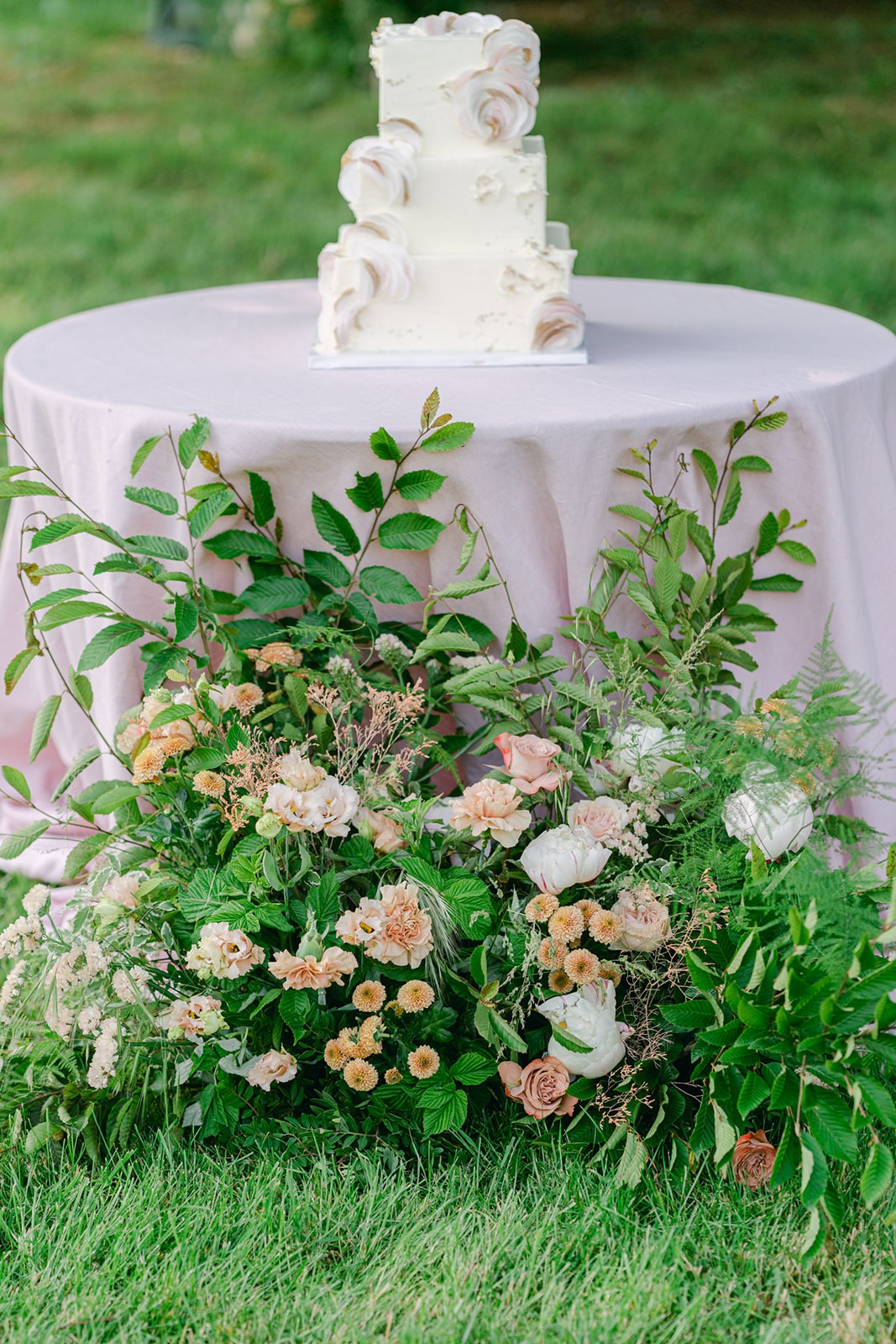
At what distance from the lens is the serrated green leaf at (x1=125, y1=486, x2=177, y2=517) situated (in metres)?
1.57

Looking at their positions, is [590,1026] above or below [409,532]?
below

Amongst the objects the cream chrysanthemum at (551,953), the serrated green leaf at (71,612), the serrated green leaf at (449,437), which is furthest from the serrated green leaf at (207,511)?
the cream chrysanthemum at (551,953)

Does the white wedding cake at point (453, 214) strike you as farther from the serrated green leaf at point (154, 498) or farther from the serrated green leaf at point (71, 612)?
the serrated green leaf at point (71, 612)

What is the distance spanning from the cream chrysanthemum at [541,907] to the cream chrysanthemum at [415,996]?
129 millimetres

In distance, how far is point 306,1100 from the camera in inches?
60.2

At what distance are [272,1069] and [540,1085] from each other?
0.92 ft

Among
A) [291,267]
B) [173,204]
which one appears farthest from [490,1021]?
[173,204]

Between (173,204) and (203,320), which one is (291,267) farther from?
(203,320)

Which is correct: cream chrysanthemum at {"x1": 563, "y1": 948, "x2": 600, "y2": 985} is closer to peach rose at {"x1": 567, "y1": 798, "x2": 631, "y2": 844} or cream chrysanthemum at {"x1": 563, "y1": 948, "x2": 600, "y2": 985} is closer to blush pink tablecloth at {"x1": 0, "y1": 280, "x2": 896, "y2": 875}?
peach rose at {"x1": 567, "y1": 798, "x2": 631, "y2": 844}

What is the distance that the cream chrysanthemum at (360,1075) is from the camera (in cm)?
139

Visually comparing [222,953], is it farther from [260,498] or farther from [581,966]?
[260,498]

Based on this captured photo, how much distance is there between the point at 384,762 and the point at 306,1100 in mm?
414

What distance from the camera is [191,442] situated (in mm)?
1572

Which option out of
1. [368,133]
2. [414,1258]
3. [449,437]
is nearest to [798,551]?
[449,437]
